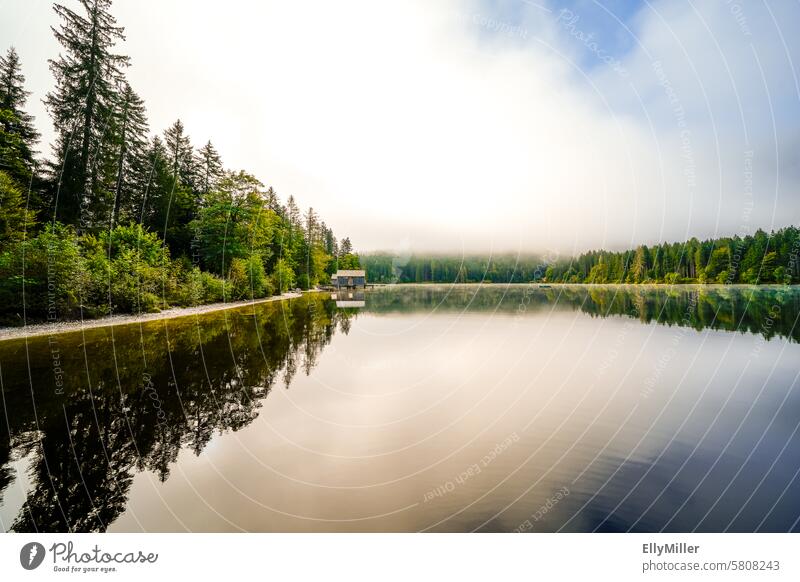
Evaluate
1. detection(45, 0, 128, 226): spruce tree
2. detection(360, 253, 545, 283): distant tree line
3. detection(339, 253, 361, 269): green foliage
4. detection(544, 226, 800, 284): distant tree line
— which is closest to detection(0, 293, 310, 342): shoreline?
detection(45, 0, 128, 226): spruce tree

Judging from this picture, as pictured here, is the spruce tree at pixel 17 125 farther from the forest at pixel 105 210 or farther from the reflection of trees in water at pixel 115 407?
the reflection of trees in water at pixel 115 407

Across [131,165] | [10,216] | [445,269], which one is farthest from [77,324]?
[445,269]

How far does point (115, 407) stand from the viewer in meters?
8.20

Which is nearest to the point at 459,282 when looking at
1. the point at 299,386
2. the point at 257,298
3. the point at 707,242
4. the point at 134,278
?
the point at 707,242

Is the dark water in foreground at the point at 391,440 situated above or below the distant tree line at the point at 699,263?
below

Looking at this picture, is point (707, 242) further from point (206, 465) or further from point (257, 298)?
point (206, 465)

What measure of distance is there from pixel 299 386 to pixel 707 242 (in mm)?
125159

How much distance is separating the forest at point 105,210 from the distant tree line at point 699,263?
3168 inches

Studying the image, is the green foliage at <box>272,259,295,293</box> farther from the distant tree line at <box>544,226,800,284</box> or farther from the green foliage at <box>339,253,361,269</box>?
the distant tree line at <box>544,226,800,284</box>

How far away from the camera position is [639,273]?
108m
